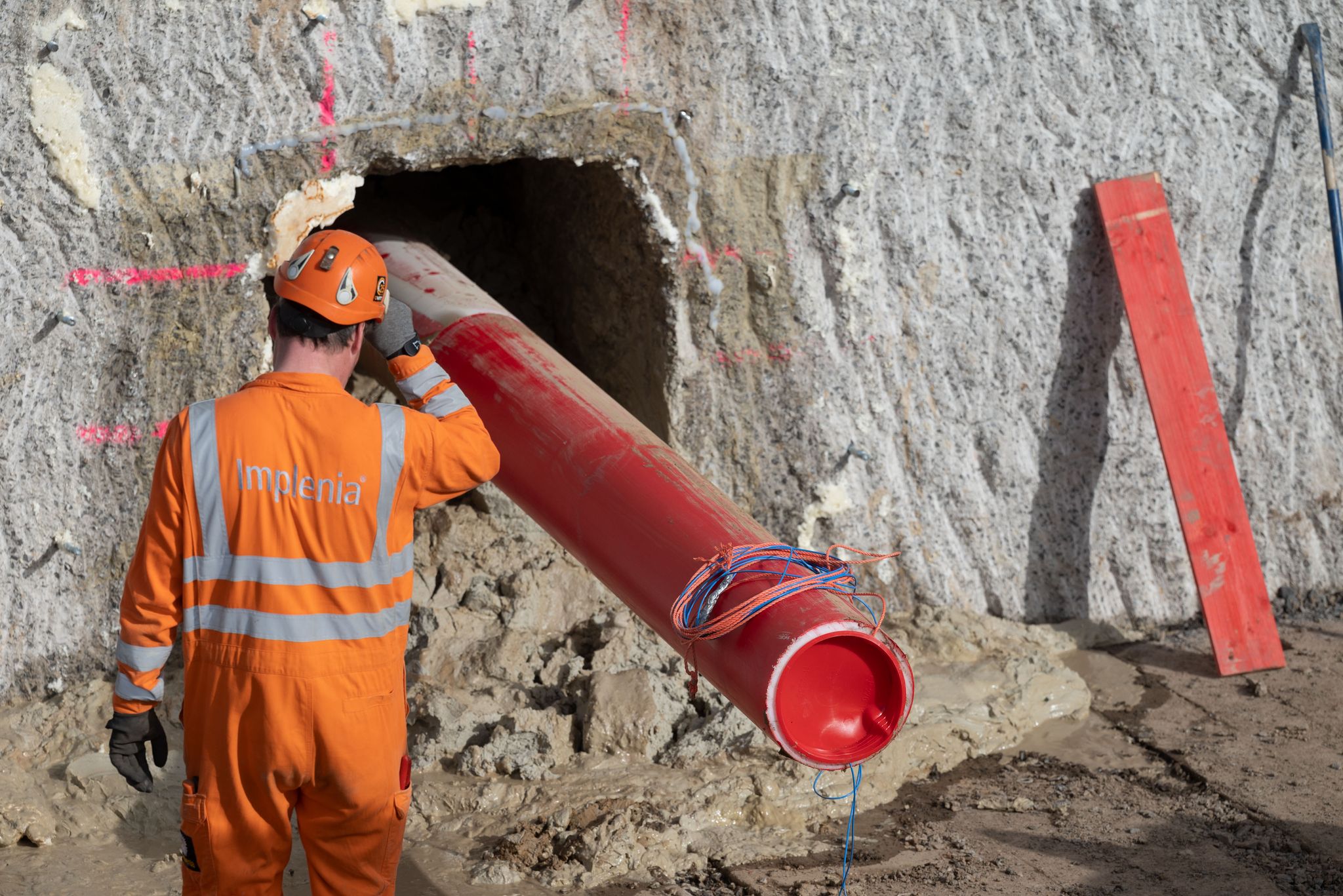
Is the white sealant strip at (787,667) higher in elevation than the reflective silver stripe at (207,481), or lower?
lower

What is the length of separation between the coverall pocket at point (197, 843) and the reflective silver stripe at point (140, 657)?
0.22 meters

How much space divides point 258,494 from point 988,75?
2.96 m

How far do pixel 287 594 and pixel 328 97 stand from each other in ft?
6.01

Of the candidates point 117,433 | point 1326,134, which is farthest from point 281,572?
point 1326,134

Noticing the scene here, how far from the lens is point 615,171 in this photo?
12.8 ft

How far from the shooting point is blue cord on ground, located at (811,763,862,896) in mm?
2920

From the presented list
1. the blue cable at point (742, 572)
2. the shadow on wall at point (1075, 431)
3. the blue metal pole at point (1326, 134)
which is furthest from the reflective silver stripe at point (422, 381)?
the blue metal pole at point (1326, 134)

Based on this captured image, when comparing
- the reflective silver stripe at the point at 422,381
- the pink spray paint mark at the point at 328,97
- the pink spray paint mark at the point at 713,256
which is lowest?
the reflective silver stripe at the point at 422,381

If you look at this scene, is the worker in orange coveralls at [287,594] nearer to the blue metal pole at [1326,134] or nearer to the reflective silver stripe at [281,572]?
the reflective silver stripe at [281,572]

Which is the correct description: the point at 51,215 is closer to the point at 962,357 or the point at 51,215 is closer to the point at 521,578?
the point at 521,578

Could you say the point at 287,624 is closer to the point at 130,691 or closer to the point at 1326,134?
the point at 130,691

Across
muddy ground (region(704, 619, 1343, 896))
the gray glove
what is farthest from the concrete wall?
the gray glove

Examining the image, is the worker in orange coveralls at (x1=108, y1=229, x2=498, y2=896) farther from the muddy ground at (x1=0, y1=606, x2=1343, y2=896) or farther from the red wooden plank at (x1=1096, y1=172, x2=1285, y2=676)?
the red wooden plank at (x1=1096, y1=172, x2=1285, y2=676)

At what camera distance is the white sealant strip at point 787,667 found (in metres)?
2.30
